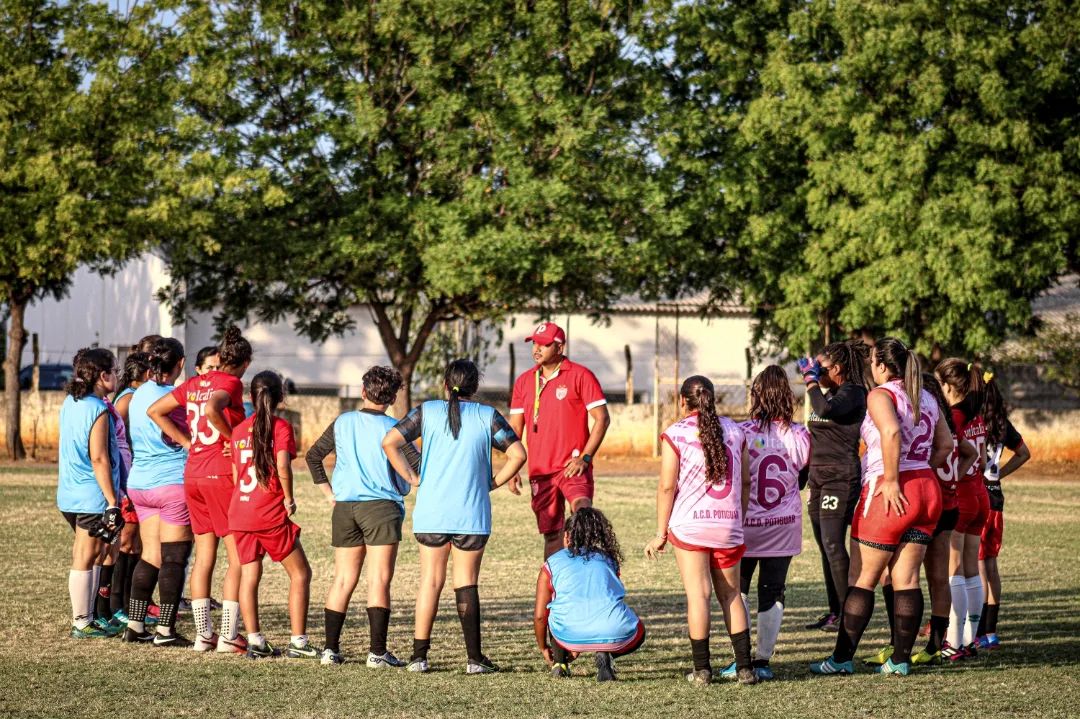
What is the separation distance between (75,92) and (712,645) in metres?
22.2

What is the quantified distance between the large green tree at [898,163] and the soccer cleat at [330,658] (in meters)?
22.3

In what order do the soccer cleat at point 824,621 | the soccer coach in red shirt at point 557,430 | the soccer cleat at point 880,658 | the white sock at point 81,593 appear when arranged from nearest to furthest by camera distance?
the soccer cleat at point 880,658, the soccer coach in red shirt at point 557,430, the white sock at point 81,593, the soccer cleat at point 824,621

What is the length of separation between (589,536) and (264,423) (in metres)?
2.15

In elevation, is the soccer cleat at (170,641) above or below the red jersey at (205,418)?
below

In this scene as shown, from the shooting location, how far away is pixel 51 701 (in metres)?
7.38

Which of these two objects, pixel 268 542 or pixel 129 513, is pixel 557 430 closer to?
pixel 268 542

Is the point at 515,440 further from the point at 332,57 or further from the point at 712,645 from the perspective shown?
the point at 332,57

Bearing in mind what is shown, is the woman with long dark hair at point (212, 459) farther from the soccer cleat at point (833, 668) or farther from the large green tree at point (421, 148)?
the large green tree at point (421, 148)

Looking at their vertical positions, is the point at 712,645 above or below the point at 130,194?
below

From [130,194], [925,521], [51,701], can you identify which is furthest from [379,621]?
[130,194]

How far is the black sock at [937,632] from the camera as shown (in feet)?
29.6

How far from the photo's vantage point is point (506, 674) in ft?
27.5

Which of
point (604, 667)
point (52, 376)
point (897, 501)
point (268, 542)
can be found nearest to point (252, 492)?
point (268, 542)

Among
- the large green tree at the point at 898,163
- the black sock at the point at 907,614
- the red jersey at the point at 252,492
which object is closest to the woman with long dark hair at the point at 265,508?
the red jersey at the point at 252,492
